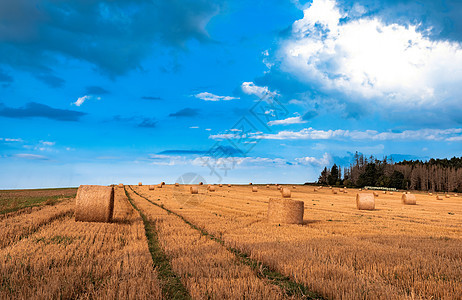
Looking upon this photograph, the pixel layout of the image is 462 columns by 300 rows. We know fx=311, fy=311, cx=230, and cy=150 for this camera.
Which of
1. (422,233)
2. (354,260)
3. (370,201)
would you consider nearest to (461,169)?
(370,201)

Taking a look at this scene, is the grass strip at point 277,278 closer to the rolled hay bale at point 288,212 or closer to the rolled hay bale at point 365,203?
the rolled hay bale at point 288,212

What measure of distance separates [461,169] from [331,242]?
119m

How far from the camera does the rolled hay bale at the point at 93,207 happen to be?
1405 centimetres

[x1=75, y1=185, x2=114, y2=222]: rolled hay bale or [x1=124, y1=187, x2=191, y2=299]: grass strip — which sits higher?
[x1=75, y1=185, x2=114, y2=222]: rolled hay bale

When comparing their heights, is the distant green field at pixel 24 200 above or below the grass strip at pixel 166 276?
below

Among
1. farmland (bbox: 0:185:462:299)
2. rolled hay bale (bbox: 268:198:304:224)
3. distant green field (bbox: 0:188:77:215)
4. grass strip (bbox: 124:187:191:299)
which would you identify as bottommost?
distant green field (bbox: 0:188:77:215)

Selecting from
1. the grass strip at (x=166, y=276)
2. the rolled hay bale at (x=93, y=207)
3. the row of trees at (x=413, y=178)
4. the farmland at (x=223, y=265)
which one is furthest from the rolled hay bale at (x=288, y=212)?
the row of trees at (x=413, y=178)

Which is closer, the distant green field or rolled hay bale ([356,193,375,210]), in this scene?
the distant green field

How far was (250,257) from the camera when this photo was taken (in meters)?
7.97

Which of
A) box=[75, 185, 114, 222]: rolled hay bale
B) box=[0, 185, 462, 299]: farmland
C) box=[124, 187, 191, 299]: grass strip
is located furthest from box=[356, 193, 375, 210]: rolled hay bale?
box=[124, 187, 191, 299]: grass strip

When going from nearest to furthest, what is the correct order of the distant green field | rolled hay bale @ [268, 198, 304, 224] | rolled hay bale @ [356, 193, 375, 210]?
rolled hay bale @ [268, 198, 304, 224]
the distant green field
rolled hay bale @ [356, 193, 375, 210]

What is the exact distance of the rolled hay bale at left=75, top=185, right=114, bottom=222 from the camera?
14.0 m

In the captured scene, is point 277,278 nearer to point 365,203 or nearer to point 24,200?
point 365,203

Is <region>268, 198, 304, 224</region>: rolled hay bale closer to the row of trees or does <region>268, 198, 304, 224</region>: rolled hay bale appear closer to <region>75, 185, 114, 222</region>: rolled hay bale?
<region>75, 185, 114, 222</region>: rolled hay bale
